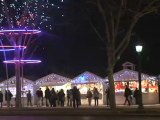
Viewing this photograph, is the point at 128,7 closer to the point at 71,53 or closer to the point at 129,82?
the point at 129,82

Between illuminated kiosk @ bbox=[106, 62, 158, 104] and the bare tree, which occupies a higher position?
the bare tree

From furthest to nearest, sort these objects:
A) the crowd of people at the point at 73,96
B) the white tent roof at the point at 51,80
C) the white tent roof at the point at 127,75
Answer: the white tent roof at the point at 51,80, the white tent roof at the point at 127,75, the crowd of people at the point at 73,96

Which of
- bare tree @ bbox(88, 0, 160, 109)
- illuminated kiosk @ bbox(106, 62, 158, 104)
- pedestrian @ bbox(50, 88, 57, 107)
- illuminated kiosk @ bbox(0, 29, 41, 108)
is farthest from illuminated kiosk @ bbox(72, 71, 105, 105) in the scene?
bare tree @ bbox(88, 0, 160, 109)

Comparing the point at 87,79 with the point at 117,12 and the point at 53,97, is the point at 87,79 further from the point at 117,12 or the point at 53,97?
the point at 117,12

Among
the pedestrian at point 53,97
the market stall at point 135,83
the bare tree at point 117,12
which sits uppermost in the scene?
the bare tree at point 117,12

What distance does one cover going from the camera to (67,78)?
56.9 meters

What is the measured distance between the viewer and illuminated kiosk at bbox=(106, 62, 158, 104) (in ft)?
173

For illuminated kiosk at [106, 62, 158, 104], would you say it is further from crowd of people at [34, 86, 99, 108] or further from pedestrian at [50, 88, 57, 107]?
pedestrian at [50, 88, 57, 107]

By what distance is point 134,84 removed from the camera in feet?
174

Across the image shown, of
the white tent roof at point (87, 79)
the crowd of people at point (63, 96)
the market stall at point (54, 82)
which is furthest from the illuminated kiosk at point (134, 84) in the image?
the market stall at point (54, 82)

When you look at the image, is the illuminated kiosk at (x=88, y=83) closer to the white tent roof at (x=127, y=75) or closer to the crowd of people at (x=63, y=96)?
the white tent roof at (x=127, y=75)

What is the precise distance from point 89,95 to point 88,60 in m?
35.5

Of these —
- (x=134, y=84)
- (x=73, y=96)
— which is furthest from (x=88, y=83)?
(x=73, y=96)

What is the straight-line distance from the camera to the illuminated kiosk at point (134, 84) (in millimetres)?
52594
